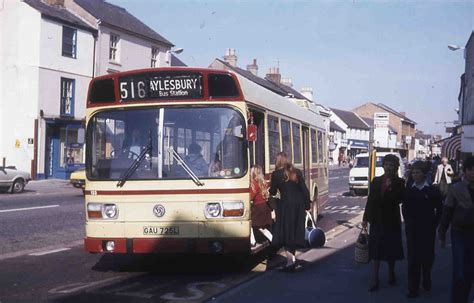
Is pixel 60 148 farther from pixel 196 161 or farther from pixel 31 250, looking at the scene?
pixel 196 161

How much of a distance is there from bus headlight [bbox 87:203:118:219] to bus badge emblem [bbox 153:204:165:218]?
1.88 feet

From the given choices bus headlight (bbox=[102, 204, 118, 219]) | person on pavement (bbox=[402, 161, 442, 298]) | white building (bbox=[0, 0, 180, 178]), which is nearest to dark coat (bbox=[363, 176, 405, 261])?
person on pavement (bbox=[402, 161, 442, 298])

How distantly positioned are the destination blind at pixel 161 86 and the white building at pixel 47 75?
25.3 m

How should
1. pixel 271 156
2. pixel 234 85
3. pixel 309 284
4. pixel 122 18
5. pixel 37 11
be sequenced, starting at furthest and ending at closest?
pixel 122 18, pixel 37 11, pixel 271 156, pixel 234 85, pixel 309 284

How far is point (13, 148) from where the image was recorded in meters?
33.8

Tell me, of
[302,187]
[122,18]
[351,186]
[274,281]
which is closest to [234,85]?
[302,187]

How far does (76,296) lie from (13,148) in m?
27.9

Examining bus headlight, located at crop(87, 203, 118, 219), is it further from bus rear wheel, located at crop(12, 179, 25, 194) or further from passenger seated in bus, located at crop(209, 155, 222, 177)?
bus rear wheel, located at crop(12, 179, 25, 194)

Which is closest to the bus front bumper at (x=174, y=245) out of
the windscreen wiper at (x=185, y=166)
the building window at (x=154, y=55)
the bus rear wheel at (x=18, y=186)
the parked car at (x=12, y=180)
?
the windscreen wiper at (x=185, y=166)

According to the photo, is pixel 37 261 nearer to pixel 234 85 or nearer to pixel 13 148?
pixel 234 85

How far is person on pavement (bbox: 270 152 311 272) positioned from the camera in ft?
30.1

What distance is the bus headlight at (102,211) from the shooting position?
8969 millimetres

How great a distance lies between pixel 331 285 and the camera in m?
8.33

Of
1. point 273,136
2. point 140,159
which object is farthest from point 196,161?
point 273,136
